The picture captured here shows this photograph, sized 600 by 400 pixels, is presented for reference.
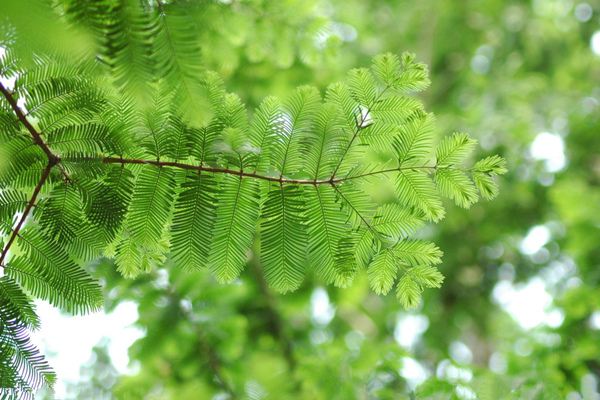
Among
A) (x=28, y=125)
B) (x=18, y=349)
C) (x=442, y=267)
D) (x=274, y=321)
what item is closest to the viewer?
(x=28, y=125)

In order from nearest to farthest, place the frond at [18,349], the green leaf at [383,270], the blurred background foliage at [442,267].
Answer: the frond at [18,349] → the green leaf at [383,270] → the blurred background foliage at [442,267]

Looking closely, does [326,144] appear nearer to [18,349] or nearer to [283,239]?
[283,239]

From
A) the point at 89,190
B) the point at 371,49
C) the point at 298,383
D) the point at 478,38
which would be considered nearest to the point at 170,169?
the point at 89,190

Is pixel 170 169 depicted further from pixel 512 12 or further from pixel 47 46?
pixel 512 12

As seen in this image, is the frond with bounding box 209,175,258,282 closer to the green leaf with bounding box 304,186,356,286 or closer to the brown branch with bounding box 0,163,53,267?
the green leaf with bounding box 304,186,356,286

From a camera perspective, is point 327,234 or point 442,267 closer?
point 327,234

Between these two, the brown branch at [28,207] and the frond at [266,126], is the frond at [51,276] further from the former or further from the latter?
the frond at [266,126]

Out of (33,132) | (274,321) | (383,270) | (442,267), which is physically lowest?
(383,270)

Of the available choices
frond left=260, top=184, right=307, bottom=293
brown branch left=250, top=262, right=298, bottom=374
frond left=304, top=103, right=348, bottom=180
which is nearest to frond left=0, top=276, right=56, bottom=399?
frond left=260, top=184, right=307, bottom=293

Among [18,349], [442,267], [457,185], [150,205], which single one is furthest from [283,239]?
[442,267]

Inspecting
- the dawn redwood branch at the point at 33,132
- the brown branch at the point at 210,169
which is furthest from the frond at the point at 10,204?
the brown branch at the point at 210,169
